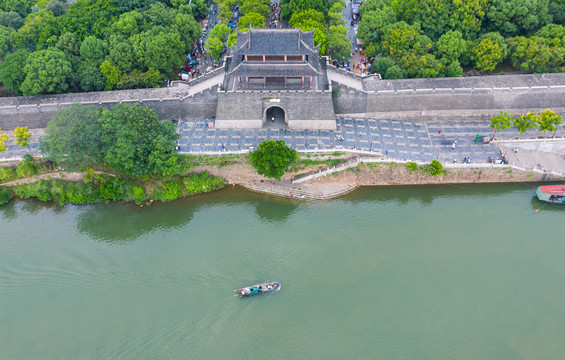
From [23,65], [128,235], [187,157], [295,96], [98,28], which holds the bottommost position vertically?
[128,235]

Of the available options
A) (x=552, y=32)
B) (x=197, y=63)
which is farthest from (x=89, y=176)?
(x=552, y=32)

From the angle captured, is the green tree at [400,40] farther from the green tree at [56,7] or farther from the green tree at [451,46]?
the green tree at [56,7]

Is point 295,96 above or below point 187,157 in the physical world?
above

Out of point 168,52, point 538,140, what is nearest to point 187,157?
point 168,52

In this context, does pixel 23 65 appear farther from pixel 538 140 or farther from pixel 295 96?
pixel 538 140

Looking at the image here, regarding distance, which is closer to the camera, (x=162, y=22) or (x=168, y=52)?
(x=168, y=52)

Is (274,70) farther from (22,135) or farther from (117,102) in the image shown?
(22,135)

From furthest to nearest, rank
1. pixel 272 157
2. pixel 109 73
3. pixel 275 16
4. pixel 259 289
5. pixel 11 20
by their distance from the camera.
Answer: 1. pixel 275 16
2. pixel 11 20
3. pixel 109 73
4. pixel 272 157
5. pixel 259 289
